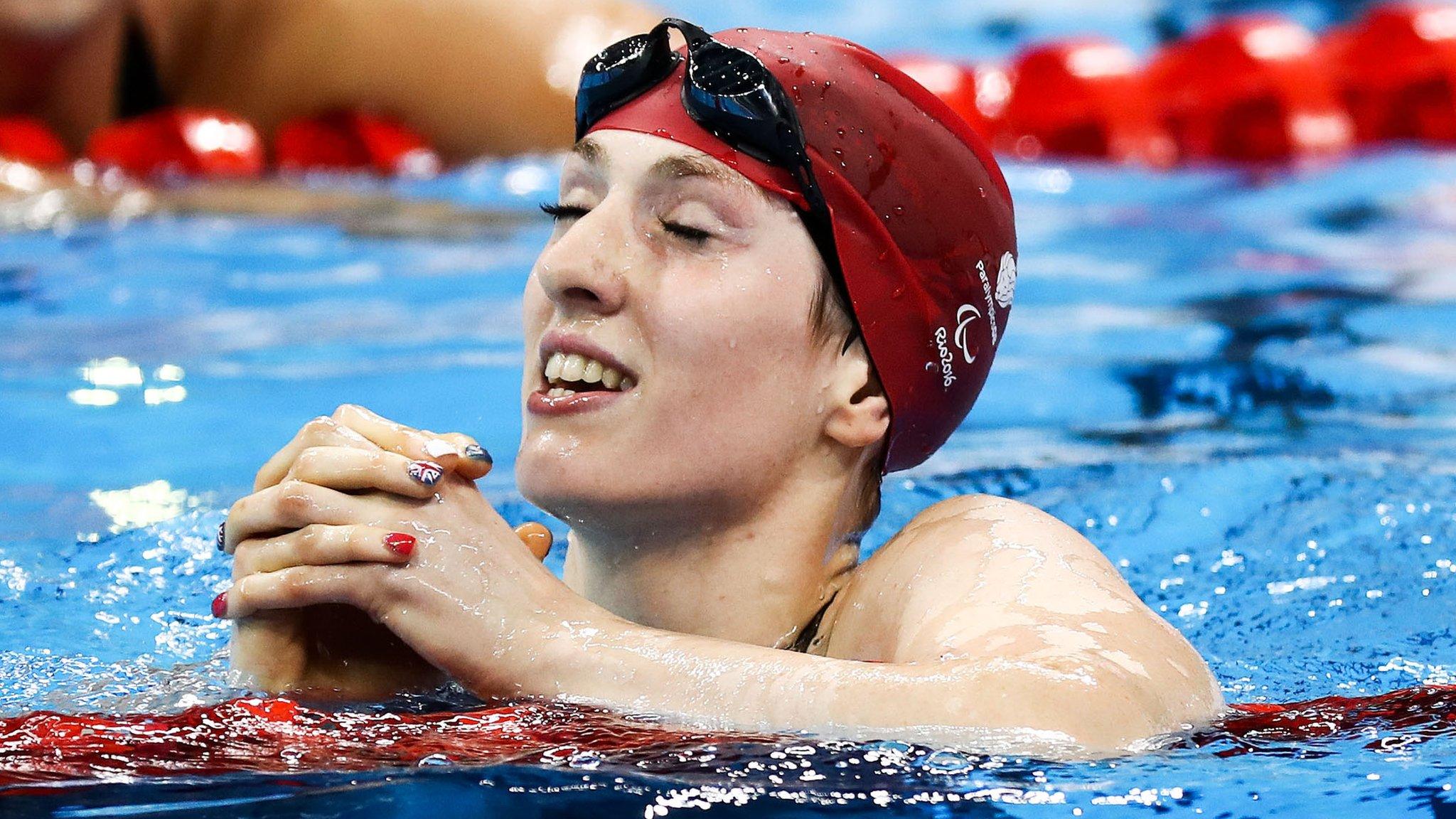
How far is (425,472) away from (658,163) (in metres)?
0.60

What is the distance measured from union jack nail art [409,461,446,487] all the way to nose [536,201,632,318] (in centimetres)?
33

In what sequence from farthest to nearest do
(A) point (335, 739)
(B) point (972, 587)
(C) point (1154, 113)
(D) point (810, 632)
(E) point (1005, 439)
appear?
(C) point (1154, 113) → (E) point (1005, 439) → (D) point (810, 632) → (B) point (972, 587) → (A) point (335, 739)

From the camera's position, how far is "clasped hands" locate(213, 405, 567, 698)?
2295mm

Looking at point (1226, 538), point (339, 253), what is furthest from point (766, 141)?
point (339, 253)

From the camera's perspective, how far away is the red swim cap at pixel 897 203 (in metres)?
2.62

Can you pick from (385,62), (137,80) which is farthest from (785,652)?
(137,80)

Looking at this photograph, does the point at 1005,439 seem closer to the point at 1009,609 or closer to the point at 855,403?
the point at 855,403

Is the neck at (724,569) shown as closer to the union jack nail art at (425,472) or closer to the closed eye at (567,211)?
the union jack nail art at (425,472)

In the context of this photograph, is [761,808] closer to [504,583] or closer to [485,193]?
[504,583]

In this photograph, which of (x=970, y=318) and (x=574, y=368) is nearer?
(x=574, y=368)

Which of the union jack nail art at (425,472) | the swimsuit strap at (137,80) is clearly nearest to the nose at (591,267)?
the union jack nail art at (425,472)

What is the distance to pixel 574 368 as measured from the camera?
248cm

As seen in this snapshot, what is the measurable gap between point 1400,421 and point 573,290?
3482mm

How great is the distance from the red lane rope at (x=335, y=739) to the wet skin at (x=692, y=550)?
0.09 meters
